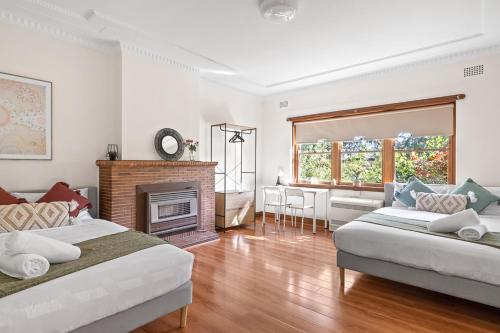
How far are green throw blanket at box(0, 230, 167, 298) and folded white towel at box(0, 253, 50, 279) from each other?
0.03m

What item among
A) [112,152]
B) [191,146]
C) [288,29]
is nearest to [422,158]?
[288,29]

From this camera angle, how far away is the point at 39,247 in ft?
5.70

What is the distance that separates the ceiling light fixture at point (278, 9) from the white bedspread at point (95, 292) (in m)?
2.40

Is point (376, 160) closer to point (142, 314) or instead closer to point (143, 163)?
point (143, 163)

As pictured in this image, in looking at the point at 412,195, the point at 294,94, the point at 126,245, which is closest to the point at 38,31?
the point at 126,245

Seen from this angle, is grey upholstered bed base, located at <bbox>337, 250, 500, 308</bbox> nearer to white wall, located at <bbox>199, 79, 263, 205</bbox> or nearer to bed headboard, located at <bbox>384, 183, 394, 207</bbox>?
bed headboard, located at <bbox>384, 183, 394, 207</bbox>

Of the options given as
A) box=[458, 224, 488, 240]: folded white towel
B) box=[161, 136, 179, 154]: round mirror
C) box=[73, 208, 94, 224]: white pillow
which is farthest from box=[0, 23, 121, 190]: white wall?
box=[458, 224, 488, 240]: folded white towel

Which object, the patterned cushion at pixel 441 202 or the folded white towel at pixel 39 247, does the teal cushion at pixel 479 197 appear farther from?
the folded white towel at pixel 39 247

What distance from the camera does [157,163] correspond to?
13.0 ft

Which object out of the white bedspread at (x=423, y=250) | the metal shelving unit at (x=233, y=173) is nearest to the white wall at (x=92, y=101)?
the metal shelving unit at (x=233, y=173)

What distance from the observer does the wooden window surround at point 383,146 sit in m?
4.29

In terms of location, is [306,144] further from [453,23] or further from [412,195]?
[453,23]

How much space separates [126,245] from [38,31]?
2939 millimetres

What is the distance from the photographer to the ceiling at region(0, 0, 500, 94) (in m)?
2.87
